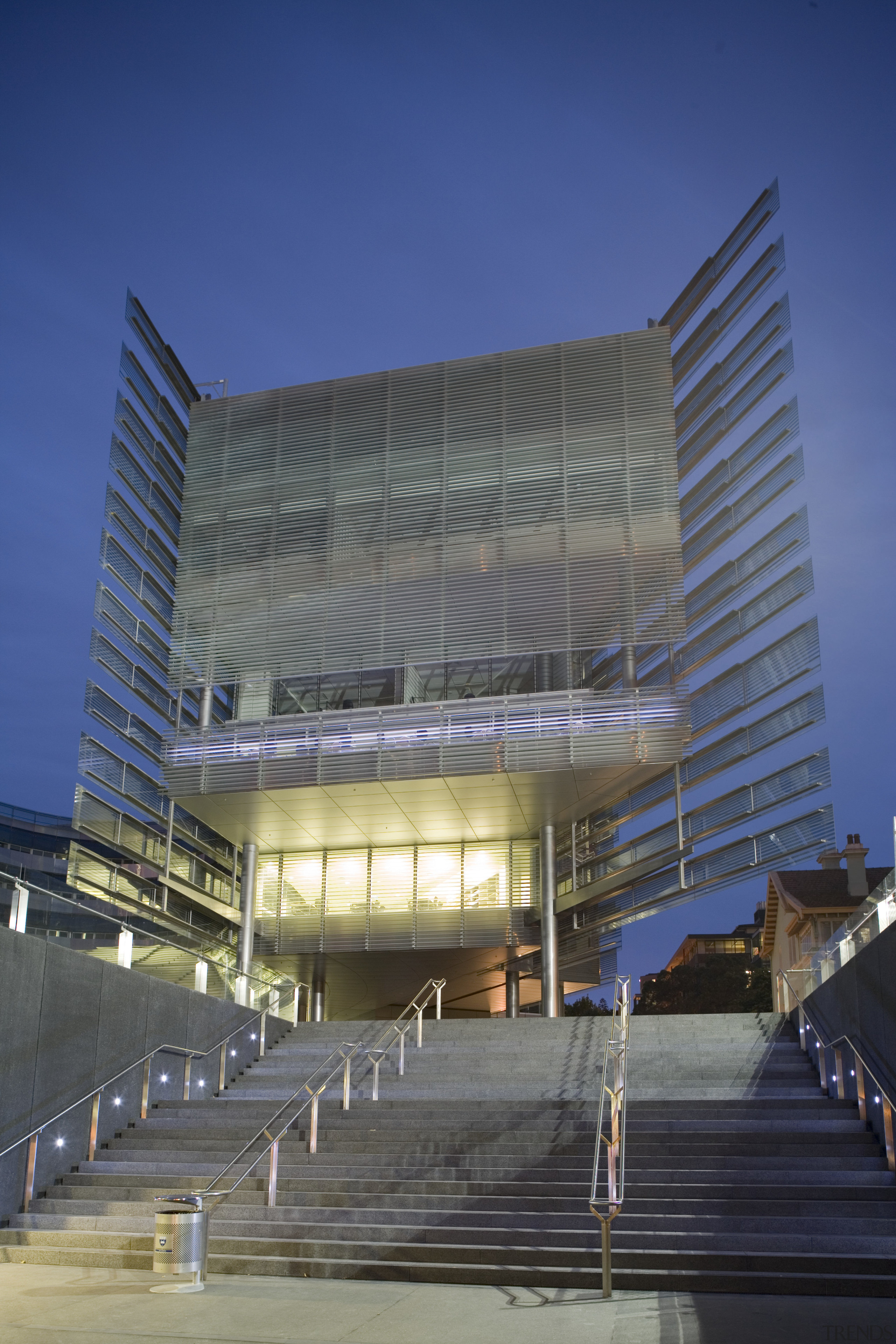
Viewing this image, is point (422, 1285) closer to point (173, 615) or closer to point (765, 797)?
point (765, 797)

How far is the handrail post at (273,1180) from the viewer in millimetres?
9578

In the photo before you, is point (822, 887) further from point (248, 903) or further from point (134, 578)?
point (134, 578)

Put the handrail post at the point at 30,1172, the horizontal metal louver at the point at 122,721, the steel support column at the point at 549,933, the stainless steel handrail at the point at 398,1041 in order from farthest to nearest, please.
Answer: the horizontal metal louver at the point at 122,721 → the steel support column at the point at 549,933 → the stainless steel handrail at the point at 398,1041 → the handrail post at the point at 30,1172

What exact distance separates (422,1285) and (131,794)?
1790 centimetres

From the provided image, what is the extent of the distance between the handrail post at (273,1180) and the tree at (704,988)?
154 feet

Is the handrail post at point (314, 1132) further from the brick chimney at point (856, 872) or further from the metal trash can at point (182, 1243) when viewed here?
the brick chimney at point (856, 872)

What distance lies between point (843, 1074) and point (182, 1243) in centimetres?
704

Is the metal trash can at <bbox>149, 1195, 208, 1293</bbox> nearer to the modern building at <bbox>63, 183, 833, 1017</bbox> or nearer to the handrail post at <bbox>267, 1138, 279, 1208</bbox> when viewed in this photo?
the handrail post at <bbox>267, 1138, 279, 1208</bbox>

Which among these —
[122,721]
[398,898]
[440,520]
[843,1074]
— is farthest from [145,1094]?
[440,520]

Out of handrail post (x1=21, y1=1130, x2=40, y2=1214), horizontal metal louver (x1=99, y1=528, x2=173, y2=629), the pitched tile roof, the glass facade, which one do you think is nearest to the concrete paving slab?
handrail post (x1=21, y1=1130, x2=40, y2=1214)

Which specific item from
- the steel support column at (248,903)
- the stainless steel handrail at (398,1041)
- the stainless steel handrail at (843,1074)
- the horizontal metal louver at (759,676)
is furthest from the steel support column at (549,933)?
the stainless steel handrail at (843,1074)

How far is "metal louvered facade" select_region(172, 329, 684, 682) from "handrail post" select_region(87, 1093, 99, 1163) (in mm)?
12667

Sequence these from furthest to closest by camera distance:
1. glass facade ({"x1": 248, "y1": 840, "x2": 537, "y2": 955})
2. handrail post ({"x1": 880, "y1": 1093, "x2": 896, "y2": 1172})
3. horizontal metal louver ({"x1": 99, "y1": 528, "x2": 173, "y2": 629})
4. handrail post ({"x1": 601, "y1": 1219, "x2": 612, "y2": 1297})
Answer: horizontal metal louver ({"x1": 99, "y1": 528, "x2": 173, "y2": 629})
glass facade ({"x1": 248, "y1": 840, "x2": 537, "y2": 955})
handrail post ({"x1": 880, "y1": 1093, "x2": 896, "y2": 1172})
handrail post ({"x1": 601, "y1": 1219, "x2": 612, "y2": 1297})

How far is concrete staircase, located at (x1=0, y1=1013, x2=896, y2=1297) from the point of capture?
796cm
